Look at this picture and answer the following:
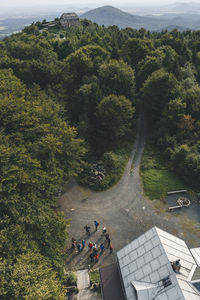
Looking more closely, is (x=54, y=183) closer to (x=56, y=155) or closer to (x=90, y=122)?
(x=56, y=155)

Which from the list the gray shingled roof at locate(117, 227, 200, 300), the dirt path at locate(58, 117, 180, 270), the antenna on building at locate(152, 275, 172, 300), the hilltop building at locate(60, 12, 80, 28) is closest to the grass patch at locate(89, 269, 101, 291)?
the dirt path at locate(58, 117, 180, 270)

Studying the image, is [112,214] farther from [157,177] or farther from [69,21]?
[69,21]

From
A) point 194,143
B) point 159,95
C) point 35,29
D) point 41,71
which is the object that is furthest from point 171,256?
point 35,29

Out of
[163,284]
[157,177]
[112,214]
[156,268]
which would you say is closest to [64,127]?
[112,214]

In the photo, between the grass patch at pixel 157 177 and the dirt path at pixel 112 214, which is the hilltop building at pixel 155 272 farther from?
the grass patch at pixel 157 177

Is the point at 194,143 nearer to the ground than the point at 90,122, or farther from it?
nearer to the ground

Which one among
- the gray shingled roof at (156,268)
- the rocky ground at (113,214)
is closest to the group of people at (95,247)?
the rocky ground at (113,214)

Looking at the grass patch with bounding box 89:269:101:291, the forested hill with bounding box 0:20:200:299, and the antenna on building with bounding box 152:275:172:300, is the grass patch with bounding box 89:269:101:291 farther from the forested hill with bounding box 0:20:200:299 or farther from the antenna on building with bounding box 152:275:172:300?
the antenna on building with bounding box 152:275:172:300
